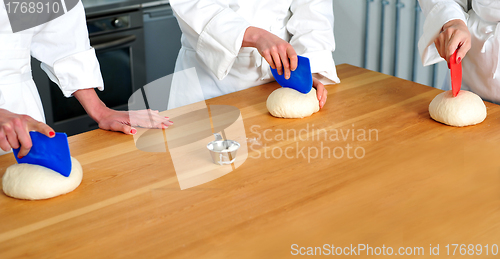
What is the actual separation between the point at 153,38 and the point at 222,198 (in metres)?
2.00

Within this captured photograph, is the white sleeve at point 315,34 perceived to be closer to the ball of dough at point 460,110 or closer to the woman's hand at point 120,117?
the ball of dough at point 460,110

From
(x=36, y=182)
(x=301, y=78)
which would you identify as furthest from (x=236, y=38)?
(x=36, y=182)

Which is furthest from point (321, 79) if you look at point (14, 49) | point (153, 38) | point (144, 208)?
point (153, 38)

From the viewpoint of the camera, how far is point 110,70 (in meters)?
2.38

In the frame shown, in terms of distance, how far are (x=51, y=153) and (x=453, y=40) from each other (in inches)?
38.0

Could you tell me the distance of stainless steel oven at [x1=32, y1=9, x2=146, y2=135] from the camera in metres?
2.22

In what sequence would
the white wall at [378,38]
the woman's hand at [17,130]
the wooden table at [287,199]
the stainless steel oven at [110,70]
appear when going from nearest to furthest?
1. the wooden table at [287,199]
2. the woman's hand at [17,130]
3. the white wall at [378,38]
4. the stainless steel oven at [110,70]

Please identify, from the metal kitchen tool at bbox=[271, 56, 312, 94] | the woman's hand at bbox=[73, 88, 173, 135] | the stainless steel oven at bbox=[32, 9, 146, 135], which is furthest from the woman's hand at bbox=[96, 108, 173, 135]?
the stainless steel oven at bbox=[32, 9, 146, 135]

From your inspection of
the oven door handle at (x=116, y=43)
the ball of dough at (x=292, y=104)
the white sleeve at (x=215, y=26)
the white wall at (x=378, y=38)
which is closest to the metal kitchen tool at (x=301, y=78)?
the ball of dough at (x=292, y=104)

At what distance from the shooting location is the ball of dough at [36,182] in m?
0.76

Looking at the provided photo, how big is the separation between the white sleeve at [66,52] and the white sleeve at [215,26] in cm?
27

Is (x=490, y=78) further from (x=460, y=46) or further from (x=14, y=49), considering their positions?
(x=14, y=49)

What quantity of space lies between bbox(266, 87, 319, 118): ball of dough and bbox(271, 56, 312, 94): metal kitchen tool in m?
0.02

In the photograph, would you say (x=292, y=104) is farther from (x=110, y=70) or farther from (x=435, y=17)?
(x=110, y=70)
